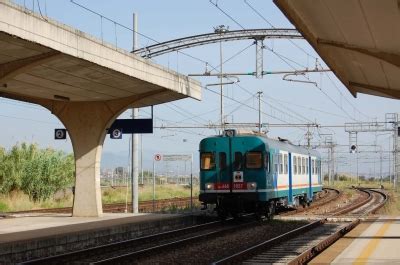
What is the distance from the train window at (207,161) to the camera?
20.9 m

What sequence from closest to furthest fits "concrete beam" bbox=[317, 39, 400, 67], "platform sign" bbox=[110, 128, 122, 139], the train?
"concrete beam" bbox=[317, 39, 400, 67], the train, "platform sign" bbox=[110, 128, 122, 139]

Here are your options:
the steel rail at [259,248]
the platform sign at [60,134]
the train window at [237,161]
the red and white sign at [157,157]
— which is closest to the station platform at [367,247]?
the steel rail at [259,248]

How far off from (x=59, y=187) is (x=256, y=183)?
19537mm

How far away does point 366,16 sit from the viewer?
350 inches

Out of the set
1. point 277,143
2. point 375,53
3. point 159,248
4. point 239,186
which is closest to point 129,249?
point 159,248

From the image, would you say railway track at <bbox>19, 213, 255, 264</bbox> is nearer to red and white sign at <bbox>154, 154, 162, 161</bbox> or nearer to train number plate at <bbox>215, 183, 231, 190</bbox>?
train number plate at <bbox>215, 183, 231, 190</bbox>

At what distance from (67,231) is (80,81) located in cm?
416

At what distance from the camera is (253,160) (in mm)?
20453

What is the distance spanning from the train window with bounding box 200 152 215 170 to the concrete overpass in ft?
6.78

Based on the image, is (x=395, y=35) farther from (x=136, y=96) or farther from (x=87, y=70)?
(x=136, y=96)

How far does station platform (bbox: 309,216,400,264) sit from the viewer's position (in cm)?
1134

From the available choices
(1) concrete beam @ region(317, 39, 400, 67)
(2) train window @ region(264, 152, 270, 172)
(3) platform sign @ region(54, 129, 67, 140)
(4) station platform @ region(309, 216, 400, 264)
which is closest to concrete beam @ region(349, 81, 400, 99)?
(4) station platform @ region(309, 216, 400, 264)

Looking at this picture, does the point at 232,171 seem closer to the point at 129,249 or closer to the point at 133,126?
the point at 133,126

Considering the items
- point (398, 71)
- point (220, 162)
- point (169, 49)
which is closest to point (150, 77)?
point (220, 162)
